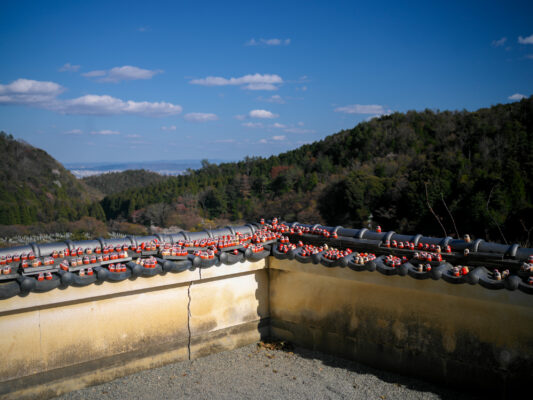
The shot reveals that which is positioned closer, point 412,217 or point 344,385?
point 344,385

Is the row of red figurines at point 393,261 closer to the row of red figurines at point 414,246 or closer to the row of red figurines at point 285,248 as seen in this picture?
the row of red figurines at point 414,246

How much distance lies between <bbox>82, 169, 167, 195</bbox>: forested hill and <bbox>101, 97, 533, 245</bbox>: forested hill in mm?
15618

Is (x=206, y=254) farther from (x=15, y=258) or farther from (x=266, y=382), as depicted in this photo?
(x=15, y=258)

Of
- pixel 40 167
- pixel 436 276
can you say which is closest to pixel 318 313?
pixel 436 276

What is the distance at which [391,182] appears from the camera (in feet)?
101

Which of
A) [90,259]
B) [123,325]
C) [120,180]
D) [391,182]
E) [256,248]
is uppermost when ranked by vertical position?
[90,259]

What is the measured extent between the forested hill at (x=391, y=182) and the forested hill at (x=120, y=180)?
15618 millimetres

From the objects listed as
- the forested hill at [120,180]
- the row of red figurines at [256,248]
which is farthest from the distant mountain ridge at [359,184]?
the row of red figurines at [256,248]

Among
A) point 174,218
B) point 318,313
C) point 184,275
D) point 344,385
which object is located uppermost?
point 184,275

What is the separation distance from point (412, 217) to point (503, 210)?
544 cm

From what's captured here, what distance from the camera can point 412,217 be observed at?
26859 mm

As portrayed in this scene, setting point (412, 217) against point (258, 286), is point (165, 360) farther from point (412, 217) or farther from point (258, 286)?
point (412, 217)

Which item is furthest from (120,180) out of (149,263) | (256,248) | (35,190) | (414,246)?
(414,246)

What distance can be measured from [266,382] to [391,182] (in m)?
27.1
